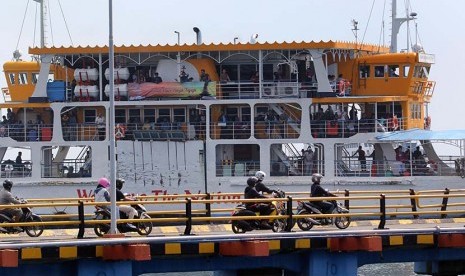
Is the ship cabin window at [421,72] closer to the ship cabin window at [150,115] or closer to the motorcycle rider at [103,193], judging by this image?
the ship cabin window at [150,115]

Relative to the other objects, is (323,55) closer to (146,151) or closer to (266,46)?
(266,46)

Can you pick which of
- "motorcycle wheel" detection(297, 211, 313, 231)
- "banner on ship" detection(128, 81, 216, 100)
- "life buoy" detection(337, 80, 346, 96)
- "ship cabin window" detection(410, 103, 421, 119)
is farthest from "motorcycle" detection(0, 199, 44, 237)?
"ship cabin window" detection(410, 103, 421, 119)

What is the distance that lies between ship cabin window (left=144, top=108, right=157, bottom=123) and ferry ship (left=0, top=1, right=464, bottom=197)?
0.13 feet

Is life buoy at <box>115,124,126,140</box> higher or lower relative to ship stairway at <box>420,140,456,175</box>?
higher

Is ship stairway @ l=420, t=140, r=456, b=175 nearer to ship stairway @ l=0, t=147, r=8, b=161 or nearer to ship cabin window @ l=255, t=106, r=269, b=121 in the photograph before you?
ship cabin window @ l=255, t=106, r=269, b=121

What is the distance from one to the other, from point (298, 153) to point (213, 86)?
4.43 m

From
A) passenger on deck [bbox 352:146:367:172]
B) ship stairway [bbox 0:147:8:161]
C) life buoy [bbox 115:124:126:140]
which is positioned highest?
life buoy [bbox 115:124:126:140]

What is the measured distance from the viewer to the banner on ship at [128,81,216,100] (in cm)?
6448

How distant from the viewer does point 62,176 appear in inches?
2530

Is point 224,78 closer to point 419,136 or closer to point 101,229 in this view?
point 419,136

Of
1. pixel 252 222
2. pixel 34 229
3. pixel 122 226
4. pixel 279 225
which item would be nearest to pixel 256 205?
pixel 252 222

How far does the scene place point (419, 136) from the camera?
61.5 m

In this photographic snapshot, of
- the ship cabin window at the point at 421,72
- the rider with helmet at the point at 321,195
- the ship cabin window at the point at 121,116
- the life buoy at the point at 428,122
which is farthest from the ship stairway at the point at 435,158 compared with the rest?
the rider with helmet at the point at 321,195

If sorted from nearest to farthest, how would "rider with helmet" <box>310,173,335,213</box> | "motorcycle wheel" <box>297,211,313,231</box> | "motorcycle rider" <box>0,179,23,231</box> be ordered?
"motorcycle rider" <box>0,179,23,231</box>
"motorcycle wheel" <box>297,211,313,231</box>
"rider with helmet" <box>310,173,335,213</box>
